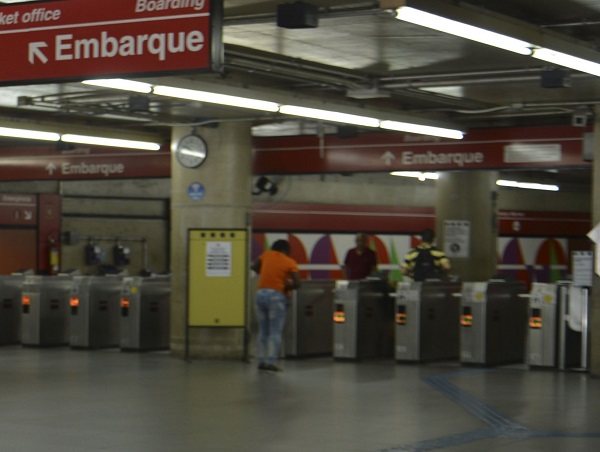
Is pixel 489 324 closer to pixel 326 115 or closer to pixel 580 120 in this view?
pixel 580 120

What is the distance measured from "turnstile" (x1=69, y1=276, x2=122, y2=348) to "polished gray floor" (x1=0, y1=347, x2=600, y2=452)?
206 centimetres

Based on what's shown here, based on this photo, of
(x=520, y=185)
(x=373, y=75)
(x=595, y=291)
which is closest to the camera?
(x=373, y=75)

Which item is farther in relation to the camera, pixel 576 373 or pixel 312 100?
pixel 576 373

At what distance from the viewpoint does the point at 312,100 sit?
13289mm

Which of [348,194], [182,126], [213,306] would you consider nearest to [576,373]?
A: [213,306]

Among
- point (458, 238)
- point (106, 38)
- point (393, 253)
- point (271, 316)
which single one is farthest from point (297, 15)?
point (393, 253)

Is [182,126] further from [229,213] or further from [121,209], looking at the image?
[121,209]

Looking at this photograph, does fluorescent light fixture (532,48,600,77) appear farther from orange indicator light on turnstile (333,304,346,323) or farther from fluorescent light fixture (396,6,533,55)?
orange indicator light on turnstile (333,304,346,323)

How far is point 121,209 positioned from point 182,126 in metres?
7.95

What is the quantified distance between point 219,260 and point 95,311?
3.36 meters

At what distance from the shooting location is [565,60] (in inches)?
395

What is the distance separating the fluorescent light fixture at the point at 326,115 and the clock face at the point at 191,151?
2.79 metres

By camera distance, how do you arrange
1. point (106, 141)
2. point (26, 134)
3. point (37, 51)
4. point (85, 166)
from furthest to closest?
1. point (85, 166)
2. point (106, 141)
3. point (26, 134)
4. point (37, 51)

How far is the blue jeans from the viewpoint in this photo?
14.4m
